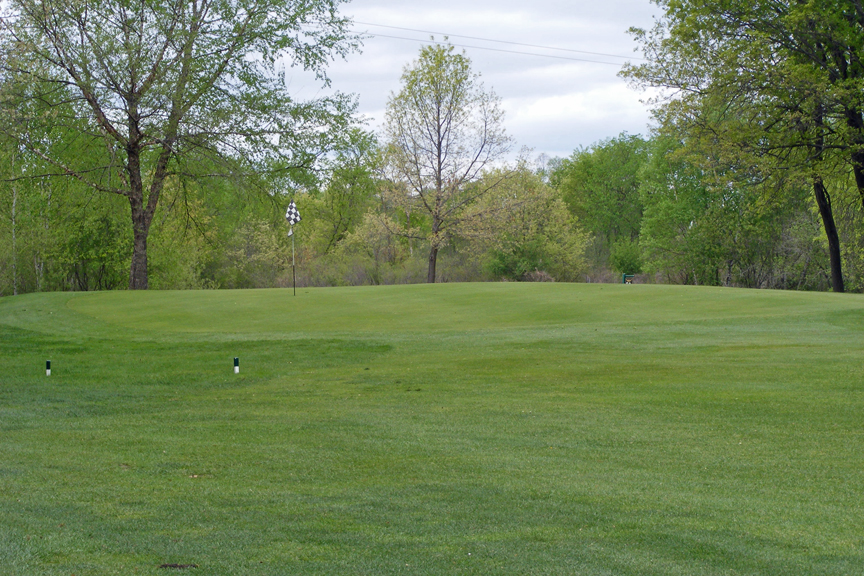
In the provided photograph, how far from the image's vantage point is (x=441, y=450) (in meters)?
7.53

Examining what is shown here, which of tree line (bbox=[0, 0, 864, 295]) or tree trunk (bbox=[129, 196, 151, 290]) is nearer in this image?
tree line (bbox=[0, 0, 864, 295])

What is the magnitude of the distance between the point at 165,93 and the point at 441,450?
23.2 metres

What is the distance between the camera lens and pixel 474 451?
7512 mm

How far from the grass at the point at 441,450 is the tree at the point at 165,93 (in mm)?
12207

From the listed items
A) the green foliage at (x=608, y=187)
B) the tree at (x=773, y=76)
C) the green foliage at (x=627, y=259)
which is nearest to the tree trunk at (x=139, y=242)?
the tree at (x=773, y=76)

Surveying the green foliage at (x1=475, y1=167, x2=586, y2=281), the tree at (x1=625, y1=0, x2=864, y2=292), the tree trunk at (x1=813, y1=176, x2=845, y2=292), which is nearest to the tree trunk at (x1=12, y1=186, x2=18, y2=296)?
the green foliage at (x1=475, y1=167, x2=586, y2=281)

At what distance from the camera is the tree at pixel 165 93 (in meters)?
26.7

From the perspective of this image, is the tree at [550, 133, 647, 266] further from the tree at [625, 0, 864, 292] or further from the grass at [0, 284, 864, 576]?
the grass at [0, 284, 864, 576]

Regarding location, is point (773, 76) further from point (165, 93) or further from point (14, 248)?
point (14, 248)

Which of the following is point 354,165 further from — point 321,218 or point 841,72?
point 321,218

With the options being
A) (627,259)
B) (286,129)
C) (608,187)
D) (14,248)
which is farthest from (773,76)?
(608,187)

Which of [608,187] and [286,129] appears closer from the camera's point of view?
[286,129]

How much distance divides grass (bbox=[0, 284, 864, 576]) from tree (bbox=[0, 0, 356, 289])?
40.0 feet

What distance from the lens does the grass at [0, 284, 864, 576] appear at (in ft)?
14.9
